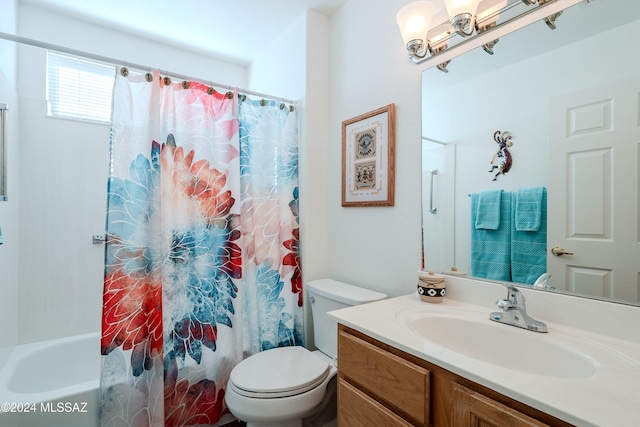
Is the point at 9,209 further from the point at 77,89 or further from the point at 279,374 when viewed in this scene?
the point at 279,374

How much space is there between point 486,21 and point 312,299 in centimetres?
158

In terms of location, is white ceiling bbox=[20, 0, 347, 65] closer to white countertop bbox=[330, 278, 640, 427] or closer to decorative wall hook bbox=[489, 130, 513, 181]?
decorative wall hook bbox=[489, 130, 513, 181]

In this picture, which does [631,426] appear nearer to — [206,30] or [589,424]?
[589,424]

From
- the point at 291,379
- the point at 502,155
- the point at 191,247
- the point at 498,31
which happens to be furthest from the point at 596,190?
the point at 191,247

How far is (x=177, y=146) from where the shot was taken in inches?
64.2

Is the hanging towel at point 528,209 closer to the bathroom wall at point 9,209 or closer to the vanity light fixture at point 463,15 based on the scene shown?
the vanity light fixture at point 463,15

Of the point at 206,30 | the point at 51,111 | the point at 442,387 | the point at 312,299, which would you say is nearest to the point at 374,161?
the point at 312,299

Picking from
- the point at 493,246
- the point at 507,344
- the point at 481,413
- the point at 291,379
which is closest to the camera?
the point at 481,413

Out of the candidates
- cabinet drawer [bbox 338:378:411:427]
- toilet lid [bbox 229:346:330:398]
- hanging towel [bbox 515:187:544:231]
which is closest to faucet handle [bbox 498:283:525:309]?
hanging towel [bbox 515:187:544:231]

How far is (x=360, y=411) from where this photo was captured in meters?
1.06

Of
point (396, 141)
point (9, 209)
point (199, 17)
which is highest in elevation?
point (199, 17)

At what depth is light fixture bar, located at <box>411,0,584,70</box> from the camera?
1.07 metres

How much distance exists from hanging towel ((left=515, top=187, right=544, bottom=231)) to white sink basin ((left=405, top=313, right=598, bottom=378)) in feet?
1.22

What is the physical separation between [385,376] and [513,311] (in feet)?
1.62
